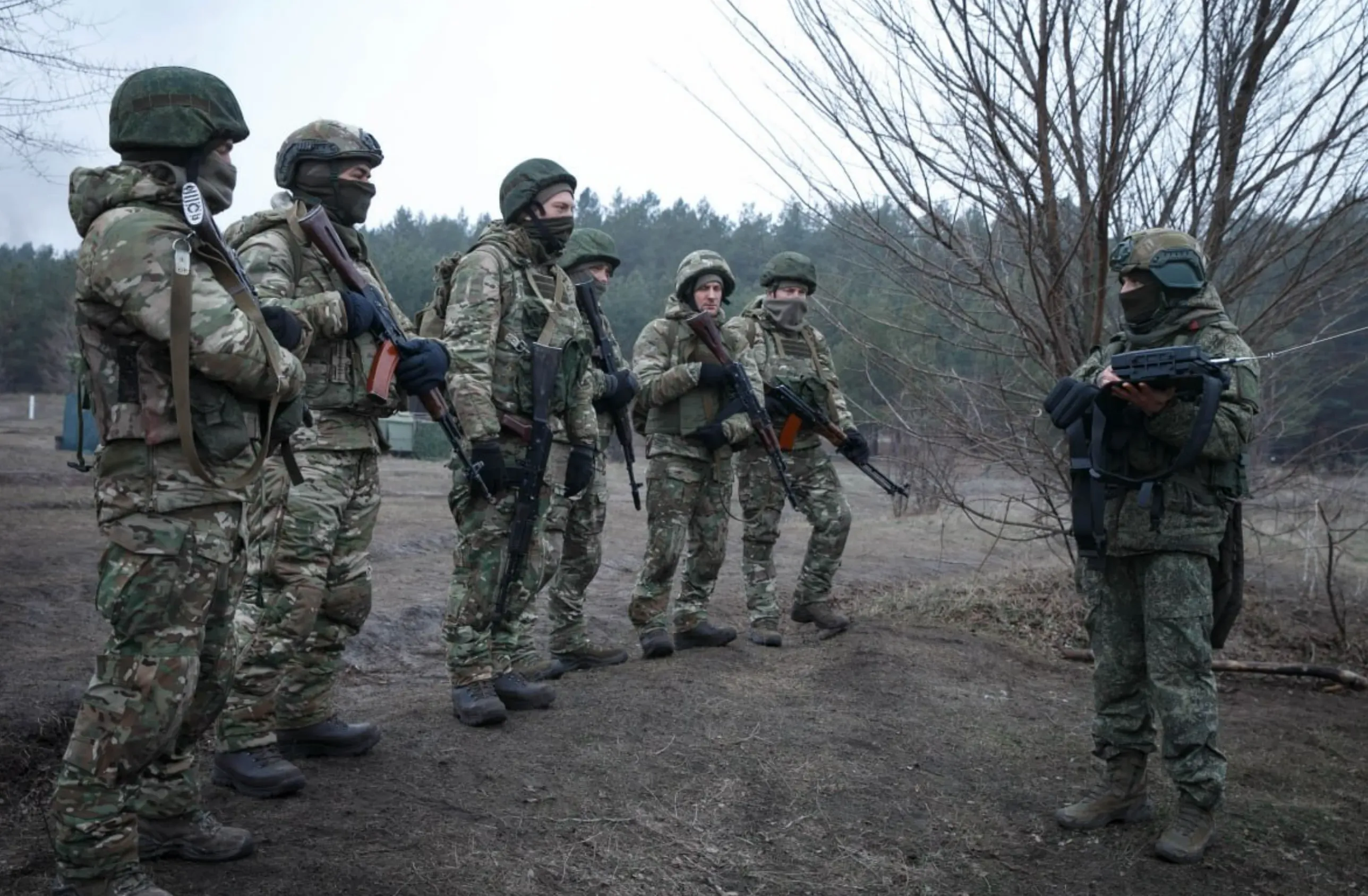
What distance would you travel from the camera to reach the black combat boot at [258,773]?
148 inches

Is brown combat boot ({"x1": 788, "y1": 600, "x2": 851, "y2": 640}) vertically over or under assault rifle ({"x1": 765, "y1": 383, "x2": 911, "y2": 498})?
under

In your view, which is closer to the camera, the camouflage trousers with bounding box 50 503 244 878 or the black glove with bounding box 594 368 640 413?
the camouflage trousers with bounding box 50 503 244 878

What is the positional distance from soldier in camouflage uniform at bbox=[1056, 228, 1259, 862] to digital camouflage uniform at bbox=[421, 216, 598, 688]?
2.42 metres

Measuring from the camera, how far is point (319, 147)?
4.10 metres

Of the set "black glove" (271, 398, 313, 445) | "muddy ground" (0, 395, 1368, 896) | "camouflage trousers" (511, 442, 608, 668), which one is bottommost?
"muddy ground" (0, 395, 1368, 896)

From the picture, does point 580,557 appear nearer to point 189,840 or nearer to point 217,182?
point 189,840

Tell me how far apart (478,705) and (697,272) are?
304 centimetres

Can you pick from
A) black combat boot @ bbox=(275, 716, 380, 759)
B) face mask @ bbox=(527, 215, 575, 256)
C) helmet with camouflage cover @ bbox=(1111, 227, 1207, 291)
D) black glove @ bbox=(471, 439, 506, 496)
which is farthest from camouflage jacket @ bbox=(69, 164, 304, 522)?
helmet with camouflage cover @ bbox=(1111, 227, 1207, 291)

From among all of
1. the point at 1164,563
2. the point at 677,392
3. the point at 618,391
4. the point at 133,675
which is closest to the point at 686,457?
the point at 677,392

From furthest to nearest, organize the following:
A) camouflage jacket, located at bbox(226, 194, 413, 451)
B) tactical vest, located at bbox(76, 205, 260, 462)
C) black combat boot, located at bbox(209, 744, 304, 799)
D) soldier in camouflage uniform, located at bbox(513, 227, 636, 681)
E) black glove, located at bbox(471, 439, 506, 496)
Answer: soldier in camouflage uniform, located at bbox(513, 227, 636, 681), black glove, located at bbox(471, 439, 506, 496), camouflage jacket, located at bbox(226, 194, 413, 451), black combat boot, located at bbox(209, 744, 304, 799), tactical vest, located at bbox(76, 205, 260, 462)

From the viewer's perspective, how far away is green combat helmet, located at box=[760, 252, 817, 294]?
7.37 m

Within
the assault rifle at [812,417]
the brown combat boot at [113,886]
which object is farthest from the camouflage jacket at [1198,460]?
the assault rifle at [812,417]

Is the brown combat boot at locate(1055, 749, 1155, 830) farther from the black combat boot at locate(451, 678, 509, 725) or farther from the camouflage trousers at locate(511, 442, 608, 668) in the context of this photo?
the camouflage trousers at locate(511, 442, 608, 668)

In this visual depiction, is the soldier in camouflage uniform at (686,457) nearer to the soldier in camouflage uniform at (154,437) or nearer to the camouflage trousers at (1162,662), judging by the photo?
the camouflage trousers at (1162,662)
